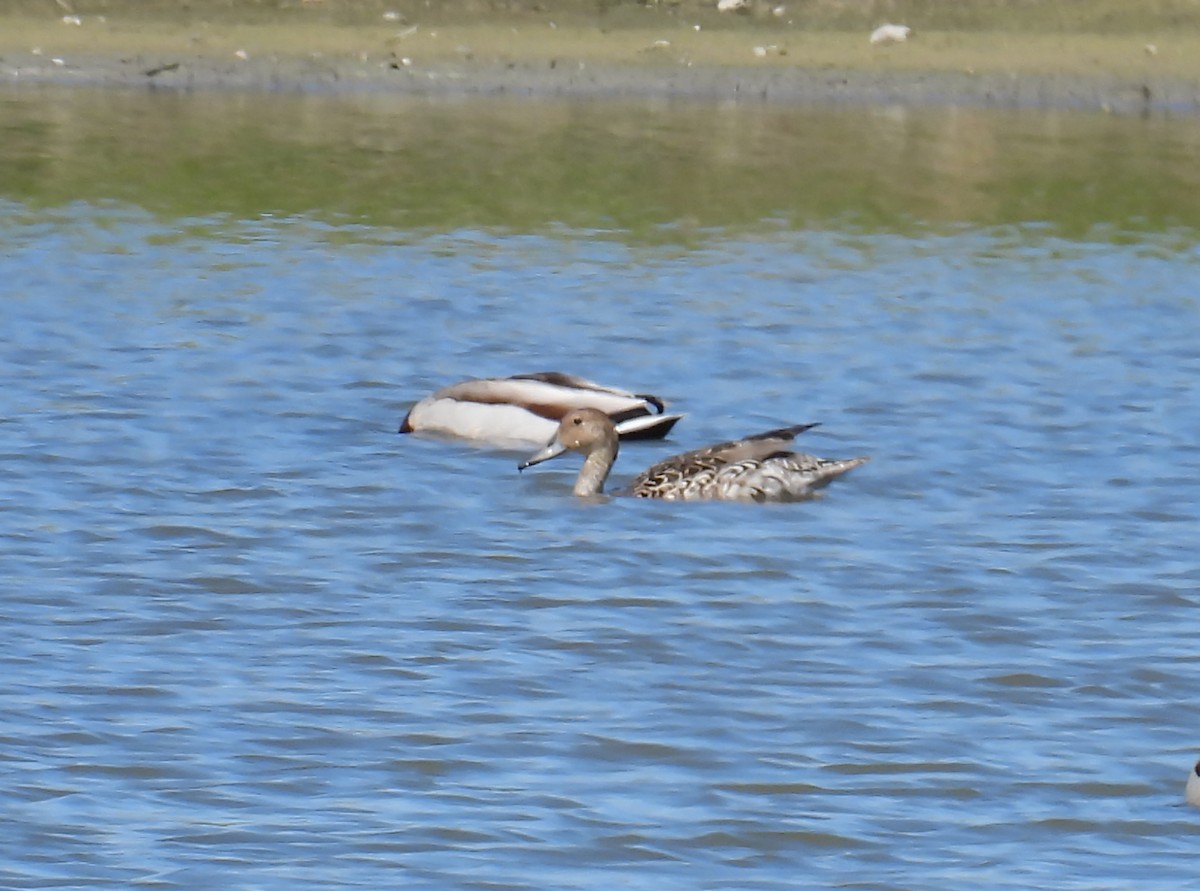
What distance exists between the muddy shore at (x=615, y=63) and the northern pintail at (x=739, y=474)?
2139 centimetres

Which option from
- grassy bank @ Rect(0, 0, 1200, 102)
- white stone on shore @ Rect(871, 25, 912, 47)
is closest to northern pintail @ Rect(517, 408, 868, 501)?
grassy bank @ Rect(0, 0, 1200, 102)

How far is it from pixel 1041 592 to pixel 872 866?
117 inches

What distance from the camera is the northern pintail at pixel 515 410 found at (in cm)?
1188

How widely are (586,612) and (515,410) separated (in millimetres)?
3633

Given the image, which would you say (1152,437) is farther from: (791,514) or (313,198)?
(313,198)

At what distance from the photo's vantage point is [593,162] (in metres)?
25.1

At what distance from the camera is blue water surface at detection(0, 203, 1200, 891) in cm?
614

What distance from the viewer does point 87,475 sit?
10555 millimetres

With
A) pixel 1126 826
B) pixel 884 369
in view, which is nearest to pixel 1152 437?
pixel 884 369

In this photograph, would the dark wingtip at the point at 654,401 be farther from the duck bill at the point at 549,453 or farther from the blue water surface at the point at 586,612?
the duck bill at the point at 549,453

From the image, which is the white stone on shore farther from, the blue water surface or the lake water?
the blue water surface

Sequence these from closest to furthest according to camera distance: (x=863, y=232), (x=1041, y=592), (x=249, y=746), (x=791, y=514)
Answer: (x=249, y=746)
(x=1041, y=592)
(x=791, y=514)
(x=863, y=232)

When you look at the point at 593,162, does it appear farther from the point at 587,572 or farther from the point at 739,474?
the point at 587,572

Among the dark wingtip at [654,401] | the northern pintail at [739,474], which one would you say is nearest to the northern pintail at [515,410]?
the dark wingtip at [654,401]
